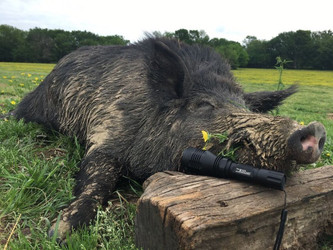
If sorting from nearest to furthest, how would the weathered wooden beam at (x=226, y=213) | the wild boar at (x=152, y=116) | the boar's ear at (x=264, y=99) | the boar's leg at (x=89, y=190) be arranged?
the weathered wooden beam at (x=226, y=213) → the wild boar at (x=152, y=116) → the boar's leg at (x=89, y=190) → the boar's ear at (x=264, y=99)

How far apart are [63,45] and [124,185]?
38310mm

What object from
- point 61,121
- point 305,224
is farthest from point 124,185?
point 305,224

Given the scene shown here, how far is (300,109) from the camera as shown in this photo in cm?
1060

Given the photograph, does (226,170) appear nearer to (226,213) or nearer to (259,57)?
(226,213)

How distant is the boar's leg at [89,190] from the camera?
8.51ft

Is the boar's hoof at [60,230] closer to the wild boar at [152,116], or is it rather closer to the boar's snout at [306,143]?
the wild boar at [152,116]

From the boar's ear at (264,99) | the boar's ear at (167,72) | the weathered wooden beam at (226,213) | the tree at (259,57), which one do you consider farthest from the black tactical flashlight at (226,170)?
the tree at (259,57)

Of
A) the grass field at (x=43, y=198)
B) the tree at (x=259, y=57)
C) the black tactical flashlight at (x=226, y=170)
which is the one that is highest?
the tree at (x=259, y=57)

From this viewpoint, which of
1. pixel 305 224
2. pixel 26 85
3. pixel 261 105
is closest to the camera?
pixel 305 224

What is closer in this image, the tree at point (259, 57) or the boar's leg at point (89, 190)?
the boar's leg at point (89, 190)

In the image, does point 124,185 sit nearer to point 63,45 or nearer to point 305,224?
point 305,224

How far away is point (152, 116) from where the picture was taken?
3.40 metres

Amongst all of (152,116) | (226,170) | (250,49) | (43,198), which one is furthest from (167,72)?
(250,49)

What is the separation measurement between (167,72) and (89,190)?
4.48 ft
